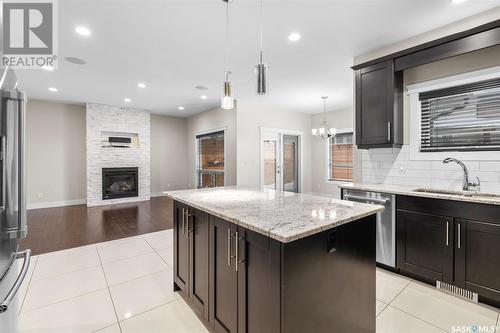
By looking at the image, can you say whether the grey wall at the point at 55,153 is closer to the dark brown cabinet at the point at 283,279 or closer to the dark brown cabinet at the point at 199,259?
the dark brown cabinet at the point at 199,259

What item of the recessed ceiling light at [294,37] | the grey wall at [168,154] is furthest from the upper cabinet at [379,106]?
the grey wall at [168,154]

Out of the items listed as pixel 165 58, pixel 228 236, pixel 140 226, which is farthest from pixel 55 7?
pixel 140 226

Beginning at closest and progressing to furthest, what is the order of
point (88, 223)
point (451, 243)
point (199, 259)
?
point (199, 259)
point (451, 243)
point (88, 223)

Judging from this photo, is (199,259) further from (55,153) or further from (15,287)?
(55,153)

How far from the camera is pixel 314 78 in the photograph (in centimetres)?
447

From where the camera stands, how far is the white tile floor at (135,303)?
6.20ft

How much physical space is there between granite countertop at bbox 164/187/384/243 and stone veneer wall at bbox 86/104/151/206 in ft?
18.8

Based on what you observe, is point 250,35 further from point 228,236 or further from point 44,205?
point 44,205

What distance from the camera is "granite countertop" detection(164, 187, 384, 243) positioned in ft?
3.93

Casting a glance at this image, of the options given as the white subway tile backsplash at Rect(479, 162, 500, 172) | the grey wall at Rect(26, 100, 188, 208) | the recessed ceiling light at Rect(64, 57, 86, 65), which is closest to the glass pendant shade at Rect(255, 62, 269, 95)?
the white subway tile backsplash at Rect(479, 162, 500, 172)

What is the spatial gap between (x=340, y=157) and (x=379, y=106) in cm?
426

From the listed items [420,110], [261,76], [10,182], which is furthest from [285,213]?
[420,110]

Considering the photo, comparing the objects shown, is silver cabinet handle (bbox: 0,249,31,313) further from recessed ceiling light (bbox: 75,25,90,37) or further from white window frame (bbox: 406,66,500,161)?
white window frame (bbox: 406,66,500,161)

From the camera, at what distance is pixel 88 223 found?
188 inches
